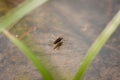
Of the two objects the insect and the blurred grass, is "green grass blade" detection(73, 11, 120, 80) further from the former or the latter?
the insect

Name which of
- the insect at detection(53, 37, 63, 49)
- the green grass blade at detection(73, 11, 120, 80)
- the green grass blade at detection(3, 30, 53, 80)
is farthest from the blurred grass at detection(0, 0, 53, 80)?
the insect at detection(53, 37, 63, 49)

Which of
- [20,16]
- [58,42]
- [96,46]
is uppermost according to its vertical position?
[58,42]

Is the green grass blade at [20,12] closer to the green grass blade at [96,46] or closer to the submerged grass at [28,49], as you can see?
the submerged grass at [28,49]

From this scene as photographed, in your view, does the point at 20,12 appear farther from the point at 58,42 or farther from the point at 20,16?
the point at 58,42

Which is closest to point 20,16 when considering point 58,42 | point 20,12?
point 20,12

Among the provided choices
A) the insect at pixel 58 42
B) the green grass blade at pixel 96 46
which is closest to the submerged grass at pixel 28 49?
the green grass blade at pixel 96 46

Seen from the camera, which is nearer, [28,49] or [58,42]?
[28,49]

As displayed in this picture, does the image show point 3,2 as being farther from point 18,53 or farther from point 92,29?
point 92,29

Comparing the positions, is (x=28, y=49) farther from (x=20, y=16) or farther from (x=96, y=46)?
(x=96, y=46)

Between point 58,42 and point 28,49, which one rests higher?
point 58,42

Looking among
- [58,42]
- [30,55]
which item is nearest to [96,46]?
[30,55]

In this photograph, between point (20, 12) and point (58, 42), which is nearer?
point (20, 12)

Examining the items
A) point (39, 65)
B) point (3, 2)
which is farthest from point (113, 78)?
point (3, 2)
